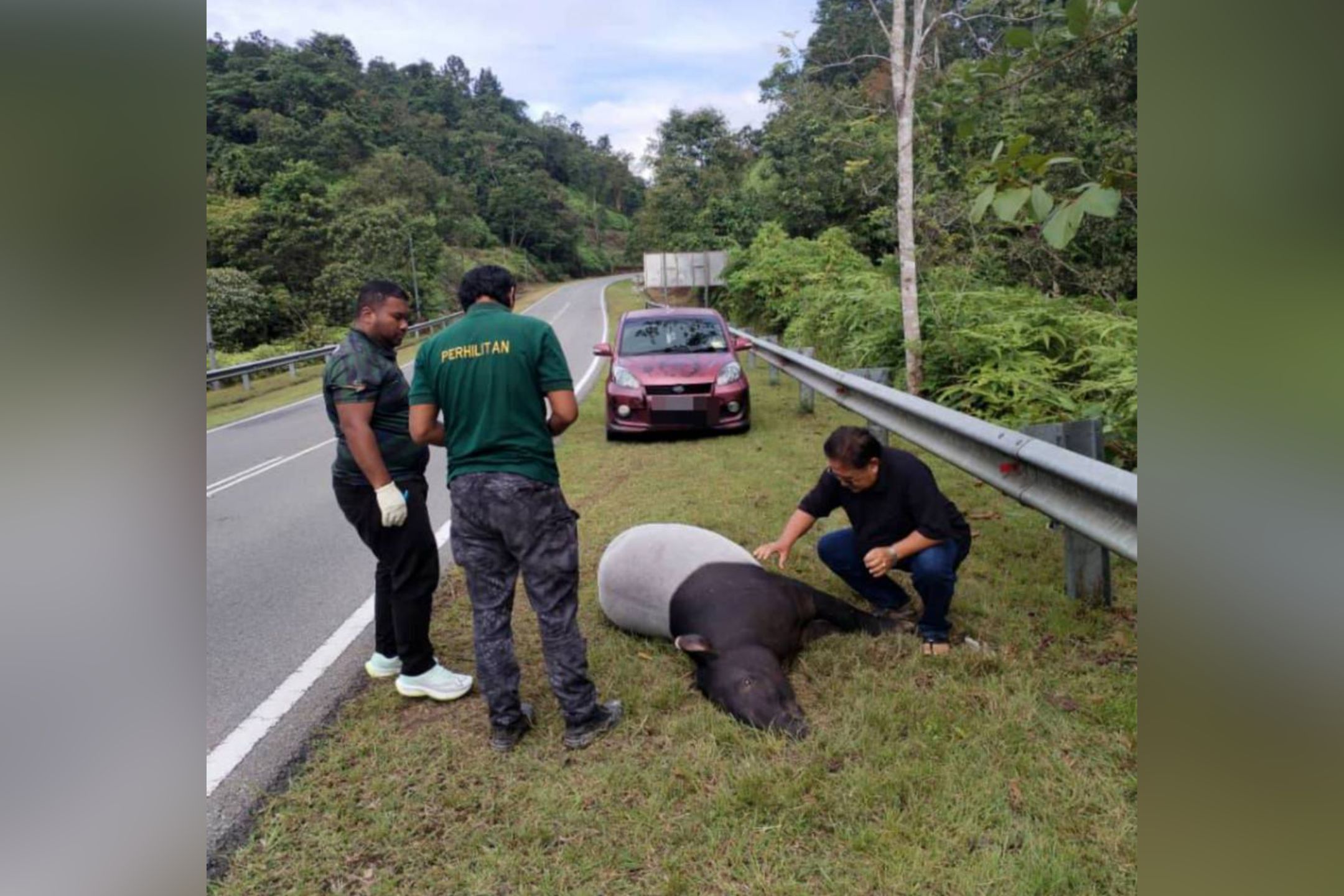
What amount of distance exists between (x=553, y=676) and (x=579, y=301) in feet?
137

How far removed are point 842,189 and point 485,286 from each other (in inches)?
808

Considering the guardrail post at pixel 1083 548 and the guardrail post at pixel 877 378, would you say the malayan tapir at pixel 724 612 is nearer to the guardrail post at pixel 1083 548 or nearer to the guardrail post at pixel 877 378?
the guardrail post at pixel 1083 548

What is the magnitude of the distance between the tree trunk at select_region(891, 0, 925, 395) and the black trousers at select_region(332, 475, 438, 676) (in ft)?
22.6

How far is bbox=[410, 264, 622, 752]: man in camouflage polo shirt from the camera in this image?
3150 mm

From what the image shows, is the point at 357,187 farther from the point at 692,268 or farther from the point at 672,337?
the point at 672,337

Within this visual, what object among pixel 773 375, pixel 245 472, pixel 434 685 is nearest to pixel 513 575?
pixel 434 685

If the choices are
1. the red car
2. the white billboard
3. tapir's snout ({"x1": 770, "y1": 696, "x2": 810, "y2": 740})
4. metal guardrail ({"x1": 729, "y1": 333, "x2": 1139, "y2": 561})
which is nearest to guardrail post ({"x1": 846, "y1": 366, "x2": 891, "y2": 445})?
metal guardrail ({"x1": 729, "y1": 333, "x2": 1139, "y2": 561})

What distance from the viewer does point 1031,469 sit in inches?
143
